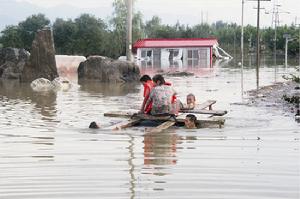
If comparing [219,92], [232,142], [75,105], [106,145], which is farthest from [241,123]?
[219,92]

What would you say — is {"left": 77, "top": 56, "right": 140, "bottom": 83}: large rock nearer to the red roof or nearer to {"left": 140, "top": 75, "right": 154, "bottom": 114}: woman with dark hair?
{"left": 140, "top": 75, "right": 154, "bottom": 114}: woman with dark hair

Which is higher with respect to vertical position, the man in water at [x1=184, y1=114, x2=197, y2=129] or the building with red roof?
the building with red roof

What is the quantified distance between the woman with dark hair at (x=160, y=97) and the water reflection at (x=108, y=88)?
10786mm

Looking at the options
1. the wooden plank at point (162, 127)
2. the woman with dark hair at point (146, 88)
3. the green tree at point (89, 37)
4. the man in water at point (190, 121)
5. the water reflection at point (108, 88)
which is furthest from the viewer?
the green tree at point (89, 37)

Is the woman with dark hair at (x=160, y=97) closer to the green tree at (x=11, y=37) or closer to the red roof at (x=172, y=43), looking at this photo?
the red roof at (x=172, y=43)

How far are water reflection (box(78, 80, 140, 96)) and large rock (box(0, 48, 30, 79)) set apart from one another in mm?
5068

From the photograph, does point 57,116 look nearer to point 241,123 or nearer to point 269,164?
point 241,123

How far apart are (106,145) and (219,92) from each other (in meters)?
13.9

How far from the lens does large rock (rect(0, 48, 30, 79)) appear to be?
34.6 m

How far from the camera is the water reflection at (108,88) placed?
2481 cm

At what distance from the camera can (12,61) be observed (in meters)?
35.0

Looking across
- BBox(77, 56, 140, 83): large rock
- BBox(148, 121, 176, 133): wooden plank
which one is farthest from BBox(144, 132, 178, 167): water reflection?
BBox(77, 56, 140, 83): large rock

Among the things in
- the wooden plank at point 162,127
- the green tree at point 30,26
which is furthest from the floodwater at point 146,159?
the green tree at point 30,26

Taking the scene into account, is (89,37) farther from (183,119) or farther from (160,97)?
(183,119)
